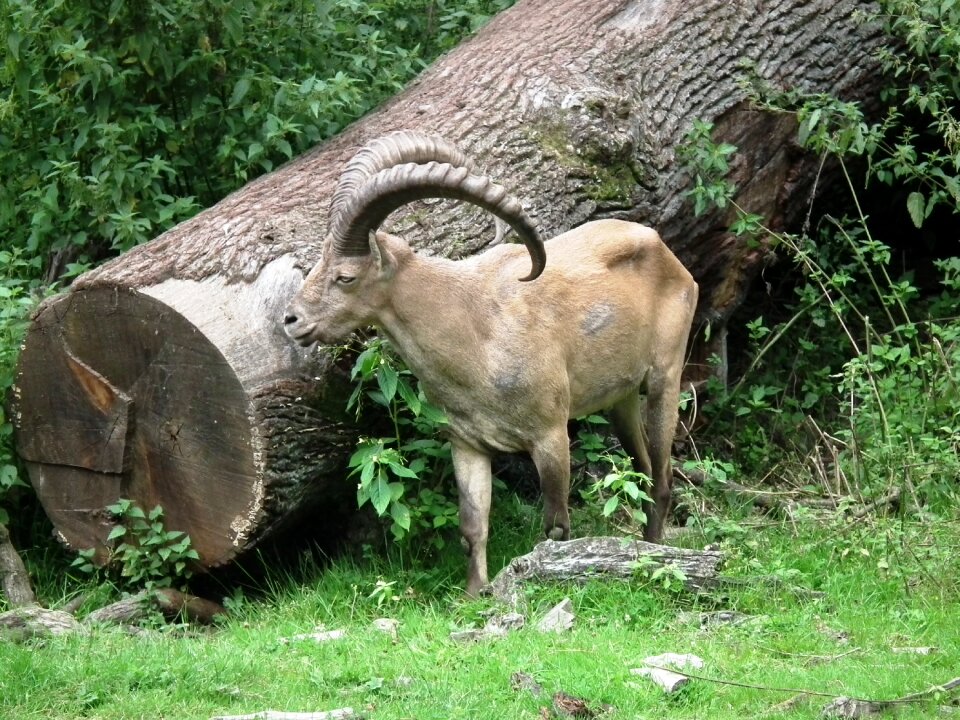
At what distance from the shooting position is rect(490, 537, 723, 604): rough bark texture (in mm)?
6758

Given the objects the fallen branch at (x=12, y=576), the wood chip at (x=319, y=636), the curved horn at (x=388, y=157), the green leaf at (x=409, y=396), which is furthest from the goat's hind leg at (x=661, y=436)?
the fallen branch at (x=12, y=576)

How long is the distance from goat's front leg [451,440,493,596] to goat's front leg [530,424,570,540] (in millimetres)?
314

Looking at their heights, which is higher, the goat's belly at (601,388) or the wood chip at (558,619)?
the goat's belly at (601,388)

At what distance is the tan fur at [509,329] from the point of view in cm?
702

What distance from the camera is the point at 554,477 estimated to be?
24.2 ft

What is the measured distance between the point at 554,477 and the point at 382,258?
4.90 feet

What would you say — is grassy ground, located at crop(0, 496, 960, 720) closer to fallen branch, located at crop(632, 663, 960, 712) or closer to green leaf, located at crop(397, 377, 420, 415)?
fallen branch, located at crop(632, 663, 960, 712)

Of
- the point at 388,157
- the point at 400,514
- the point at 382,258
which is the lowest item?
the point at 400,514

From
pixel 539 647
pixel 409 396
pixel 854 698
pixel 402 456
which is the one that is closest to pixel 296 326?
pixel 409 396

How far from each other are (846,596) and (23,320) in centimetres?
481

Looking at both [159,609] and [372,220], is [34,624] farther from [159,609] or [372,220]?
[372,220]

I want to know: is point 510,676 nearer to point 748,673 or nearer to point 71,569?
point 748,673

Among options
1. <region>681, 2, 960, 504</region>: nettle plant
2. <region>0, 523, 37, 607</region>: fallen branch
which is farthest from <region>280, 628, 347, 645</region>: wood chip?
<region>681, 2, 960, 504</region>: nettle plant

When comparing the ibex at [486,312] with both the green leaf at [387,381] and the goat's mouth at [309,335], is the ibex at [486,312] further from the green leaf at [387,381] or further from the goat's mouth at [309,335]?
the green leaf at [387,381]
